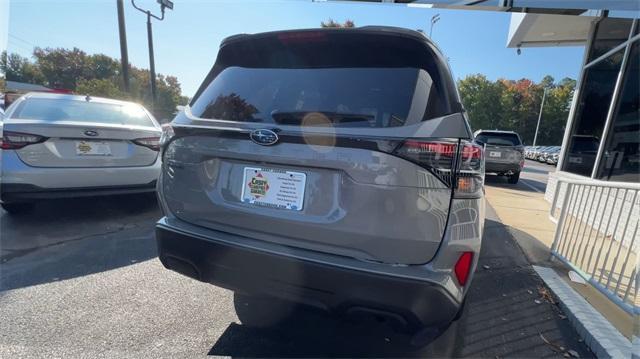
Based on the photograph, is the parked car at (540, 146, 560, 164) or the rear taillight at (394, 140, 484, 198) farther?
the parked car at (540, 146, 560, 164)

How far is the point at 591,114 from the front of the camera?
24.3 ft

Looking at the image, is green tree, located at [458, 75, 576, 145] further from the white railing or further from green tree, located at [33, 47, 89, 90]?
green tree, located at [33, 47, 89, 90]

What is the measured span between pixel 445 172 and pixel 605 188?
3.03m

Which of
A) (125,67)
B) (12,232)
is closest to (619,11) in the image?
(12,232)

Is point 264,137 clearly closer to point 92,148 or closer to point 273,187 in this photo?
point 273,187

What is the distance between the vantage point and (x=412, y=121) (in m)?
1.59

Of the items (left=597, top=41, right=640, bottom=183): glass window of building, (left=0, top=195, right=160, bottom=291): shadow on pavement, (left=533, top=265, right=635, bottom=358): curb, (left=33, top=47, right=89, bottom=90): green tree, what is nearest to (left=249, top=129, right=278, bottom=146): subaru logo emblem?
(left=0, top=195, right=160, bottom=291): shadow on pavement

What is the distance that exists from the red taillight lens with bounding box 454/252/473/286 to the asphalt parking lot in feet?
1.63

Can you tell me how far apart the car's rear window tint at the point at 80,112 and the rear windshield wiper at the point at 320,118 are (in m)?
3.36

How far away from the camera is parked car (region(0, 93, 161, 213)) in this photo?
11.5 feet

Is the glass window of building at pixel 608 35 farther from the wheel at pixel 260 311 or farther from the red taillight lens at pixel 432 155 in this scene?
the wheel at pixel 260 311

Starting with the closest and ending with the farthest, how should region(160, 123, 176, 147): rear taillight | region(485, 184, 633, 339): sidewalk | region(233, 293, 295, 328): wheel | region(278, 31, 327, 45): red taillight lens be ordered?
region(278, 31, 327, 45): red taillight lens
region(160, 123, 176, 147): rear taillight
region(233, 293, 295, 328): wheel
region(485, 184, 633, 339): sidewalk

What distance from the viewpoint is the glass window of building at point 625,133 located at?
222 inches

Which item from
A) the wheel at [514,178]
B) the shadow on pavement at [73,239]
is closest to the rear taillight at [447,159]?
the shadow on pavement at [73,239]
